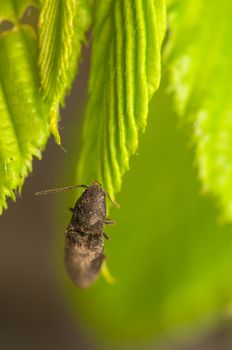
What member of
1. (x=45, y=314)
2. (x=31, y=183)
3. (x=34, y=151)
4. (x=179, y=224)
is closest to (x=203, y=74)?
Answer: (x=34, y=151)

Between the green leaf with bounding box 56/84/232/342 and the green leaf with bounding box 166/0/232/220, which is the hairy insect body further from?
the green leaf with bounding box 56/84/232/342

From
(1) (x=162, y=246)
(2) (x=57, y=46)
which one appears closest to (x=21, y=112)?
(2) (x=57, y=46)

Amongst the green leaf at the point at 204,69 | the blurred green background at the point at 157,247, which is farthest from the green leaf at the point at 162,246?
the green leaf at the point at 204,69

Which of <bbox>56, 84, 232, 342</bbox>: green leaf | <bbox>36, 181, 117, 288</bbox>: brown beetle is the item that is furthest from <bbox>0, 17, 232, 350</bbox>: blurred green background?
<bbox>36, 181, 117, 288</bbox>: brown beetle

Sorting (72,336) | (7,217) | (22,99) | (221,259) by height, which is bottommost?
(22,99)

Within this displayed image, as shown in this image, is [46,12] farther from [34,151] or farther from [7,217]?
[7,217]
